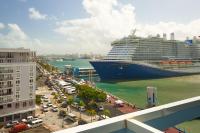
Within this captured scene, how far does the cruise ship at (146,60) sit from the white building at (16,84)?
2417 cm

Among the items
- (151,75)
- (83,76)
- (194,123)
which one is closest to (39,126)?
Answer: (194,123)

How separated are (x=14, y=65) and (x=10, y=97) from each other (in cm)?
256

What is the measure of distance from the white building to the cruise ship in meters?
24.2

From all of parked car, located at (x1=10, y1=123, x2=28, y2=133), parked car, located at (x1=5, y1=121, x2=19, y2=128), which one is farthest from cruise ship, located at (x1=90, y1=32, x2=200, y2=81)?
parked car, located at (x1=10, y1=123, x2=28, y2=133)

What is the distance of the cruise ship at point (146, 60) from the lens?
4178 cm

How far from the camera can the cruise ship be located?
41.8 metres

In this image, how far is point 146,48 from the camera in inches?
1837

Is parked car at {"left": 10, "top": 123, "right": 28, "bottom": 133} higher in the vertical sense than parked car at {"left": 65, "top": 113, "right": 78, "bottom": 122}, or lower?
lower

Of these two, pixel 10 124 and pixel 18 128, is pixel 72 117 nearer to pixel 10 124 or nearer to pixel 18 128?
pixel 18 128

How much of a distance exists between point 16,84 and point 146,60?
32.4 metres

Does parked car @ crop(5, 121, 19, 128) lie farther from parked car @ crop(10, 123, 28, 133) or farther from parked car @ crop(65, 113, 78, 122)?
parked car @ crop(65, 113, 78, 122)

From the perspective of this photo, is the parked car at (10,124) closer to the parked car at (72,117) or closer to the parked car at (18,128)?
the parked car at (18,128)

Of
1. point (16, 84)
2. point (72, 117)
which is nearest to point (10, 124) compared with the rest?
point (16, 84)

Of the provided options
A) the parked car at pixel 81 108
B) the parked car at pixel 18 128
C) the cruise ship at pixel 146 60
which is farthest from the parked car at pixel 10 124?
the cruise ship at pixel 146 60
